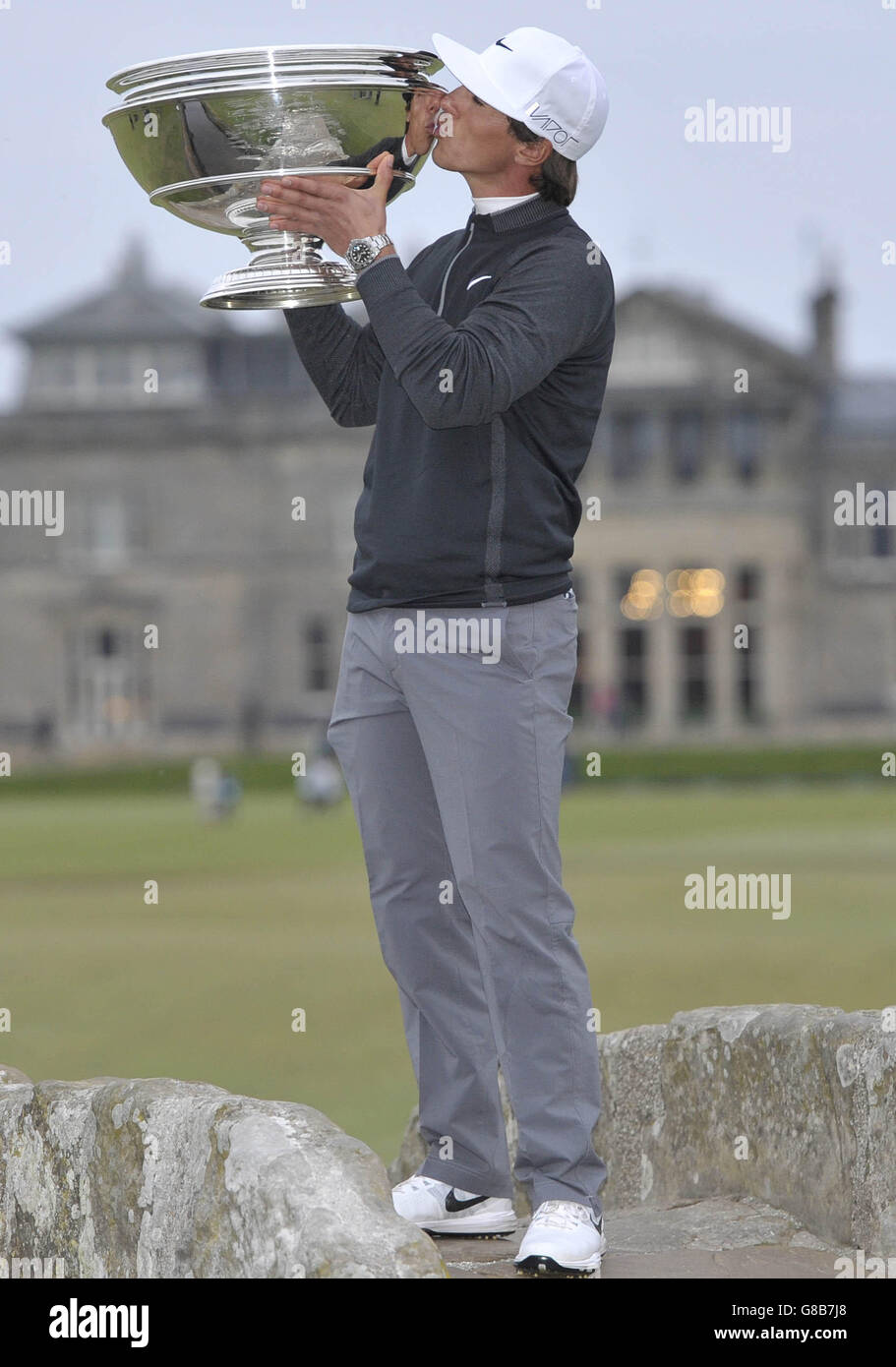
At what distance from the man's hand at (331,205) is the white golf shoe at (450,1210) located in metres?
1.47

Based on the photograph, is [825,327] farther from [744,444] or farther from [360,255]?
[360,255]

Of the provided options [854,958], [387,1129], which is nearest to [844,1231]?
[387,1129]

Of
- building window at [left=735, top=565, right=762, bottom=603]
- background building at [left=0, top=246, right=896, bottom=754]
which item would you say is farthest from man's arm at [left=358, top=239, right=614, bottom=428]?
building window at [left=735, top=565, right=762, bottom=603]

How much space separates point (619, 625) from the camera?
4306 cm

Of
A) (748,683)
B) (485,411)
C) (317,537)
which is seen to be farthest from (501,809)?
(317,537)

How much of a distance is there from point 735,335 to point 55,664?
57.0 feet

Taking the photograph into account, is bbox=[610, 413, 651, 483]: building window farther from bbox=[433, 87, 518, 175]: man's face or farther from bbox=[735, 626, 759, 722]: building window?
bbox=[433, 87, 518, 175]: man's face

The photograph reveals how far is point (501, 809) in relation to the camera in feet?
8.92

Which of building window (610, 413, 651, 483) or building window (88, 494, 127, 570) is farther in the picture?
building window (88, 494, 127, 570)

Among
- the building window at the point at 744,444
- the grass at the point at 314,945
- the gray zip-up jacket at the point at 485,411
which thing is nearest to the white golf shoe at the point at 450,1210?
the gray zip-up jacket at the point at 485,411

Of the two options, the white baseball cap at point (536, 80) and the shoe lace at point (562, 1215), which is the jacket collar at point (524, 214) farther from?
the shoe lace at point (562, 1215)

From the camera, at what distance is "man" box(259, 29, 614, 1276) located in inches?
105

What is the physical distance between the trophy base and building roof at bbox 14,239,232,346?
41.7m

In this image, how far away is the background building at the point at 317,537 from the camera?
42125mm
